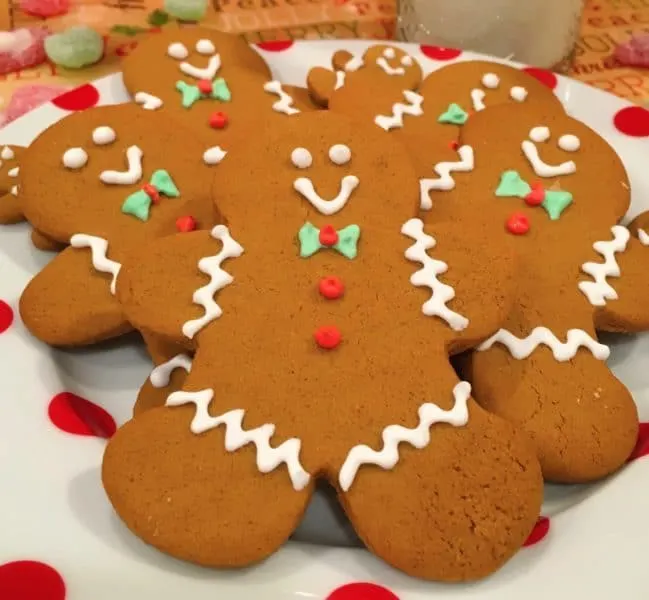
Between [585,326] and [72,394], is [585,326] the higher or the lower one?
the higher one

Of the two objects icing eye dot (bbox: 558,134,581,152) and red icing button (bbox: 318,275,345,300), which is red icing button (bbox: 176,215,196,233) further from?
icing eye dot (bbox: 558,134,581,152)

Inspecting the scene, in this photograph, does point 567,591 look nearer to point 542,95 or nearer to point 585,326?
point 585,326

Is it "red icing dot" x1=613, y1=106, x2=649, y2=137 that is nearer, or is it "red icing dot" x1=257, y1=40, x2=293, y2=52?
"red icing dot" x1=613, y1=106, x2=649, y2=137

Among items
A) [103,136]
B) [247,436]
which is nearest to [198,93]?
[103,136]

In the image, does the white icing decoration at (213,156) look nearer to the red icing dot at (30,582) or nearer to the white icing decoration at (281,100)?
the white icing decoration at (281,100)

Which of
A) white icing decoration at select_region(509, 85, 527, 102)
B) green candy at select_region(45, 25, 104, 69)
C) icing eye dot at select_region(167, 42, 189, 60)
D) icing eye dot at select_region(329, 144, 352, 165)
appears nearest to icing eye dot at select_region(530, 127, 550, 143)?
white icing decoration at select_region(509, 85, 527, 102)

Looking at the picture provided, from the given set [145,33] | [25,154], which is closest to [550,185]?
[25,154]
